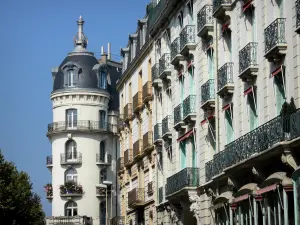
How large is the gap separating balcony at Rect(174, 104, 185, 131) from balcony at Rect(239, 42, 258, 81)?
965 centimetres

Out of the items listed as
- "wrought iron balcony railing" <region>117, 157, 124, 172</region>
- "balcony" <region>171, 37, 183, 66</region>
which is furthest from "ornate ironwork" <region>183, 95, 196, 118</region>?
"wrought iron balcony railing" <region>117, 157, 124, 172</region>

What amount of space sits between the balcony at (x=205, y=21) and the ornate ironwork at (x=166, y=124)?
291 inches

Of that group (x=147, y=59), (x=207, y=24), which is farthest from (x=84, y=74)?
(x=207, y=24)

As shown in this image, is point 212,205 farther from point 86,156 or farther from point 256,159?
point 86,156

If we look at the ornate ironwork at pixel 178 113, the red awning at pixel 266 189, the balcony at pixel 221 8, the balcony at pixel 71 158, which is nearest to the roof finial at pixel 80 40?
the balcony at pixel 71 158

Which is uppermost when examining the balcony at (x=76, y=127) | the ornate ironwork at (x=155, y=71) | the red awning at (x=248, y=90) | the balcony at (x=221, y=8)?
the balcony at (x=76, y=127)

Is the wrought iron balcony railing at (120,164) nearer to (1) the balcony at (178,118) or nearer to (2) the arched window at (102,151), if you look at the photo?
(1) the balcony at (178,118)

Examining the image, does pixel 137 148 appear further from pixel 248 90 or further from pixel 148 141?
pixel 248 90

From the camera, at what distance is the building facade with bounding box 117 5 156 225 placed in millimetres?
50438

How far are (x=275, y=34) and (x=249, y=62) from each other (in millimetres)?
2799

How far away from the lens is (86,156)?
75.8 meters

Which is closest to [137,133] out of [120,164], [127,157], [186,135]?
[127,157]

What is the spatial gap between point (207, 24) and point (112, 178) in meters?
42.0

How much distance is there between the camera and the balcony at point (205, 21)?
36781 millimetres
